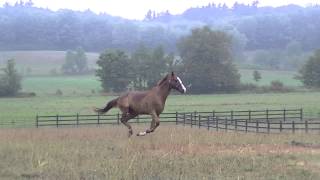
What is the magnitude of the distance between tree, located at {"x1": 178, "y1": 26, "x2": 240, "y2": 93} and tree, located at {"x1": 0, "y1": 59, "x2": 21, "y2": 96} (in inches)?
968

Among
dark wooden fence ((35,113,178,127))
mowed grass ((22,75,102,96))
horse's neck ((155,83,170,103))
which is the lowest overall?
mowed grass ((22,75,102,96))

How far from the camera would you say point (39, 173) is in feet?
37.5

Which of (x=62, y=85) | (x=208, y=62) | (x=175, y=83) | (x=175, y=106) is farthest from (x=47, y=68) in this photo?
(x=175, y=83)

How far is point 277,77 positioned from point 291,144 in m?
99.1

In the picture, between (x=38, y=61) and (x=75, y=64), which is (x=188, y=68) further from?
(x=38, y=61)

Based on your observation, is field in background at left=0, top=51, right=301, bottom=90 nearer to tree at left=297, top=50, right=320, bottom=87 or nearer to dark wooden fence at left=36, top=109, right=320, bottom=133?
tree at left=297, top=50, right=320, bottom=87

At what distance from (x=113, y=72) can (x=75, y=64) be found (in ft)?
182

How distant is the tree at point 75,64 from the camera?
13649cm

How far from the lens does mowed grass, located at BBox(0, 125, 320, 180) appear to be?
1129cm

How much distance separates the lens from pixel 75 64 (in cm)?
13962

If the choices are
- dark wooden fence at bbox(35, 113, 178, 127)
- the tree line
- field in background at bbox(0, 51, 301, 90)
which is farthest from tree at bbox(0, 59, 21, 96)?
dark wooden fence at bbox(35, 113, 178, 127)

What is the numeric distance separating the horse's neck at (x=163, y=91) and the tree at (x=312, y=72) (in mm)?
72591

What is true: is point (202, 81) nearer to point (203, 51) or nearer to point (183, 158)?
point (203, 51)

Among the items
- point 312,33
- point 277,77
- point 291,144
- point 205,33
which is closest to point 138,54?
point 205,33
